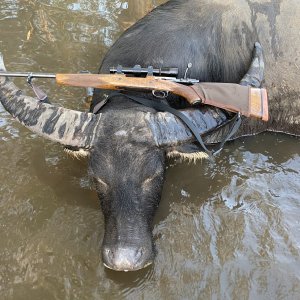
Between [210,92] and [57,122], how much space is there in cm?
134

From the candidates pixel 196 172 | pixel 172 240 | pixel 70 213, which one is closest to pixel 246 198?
pixel 196 172

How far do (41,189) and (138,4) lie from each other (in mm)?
4949

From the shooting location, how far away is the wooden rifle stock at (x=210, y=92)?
3.86m

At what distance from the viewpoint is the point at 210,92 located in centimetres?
393

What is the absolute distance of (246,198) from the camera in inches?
178

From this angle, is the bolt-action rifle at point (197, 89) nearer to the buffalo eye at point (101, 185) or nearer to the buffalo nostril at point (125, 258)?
the buffalo eye at point (101, 185)

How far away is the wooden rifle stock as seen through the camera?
3.86 meters

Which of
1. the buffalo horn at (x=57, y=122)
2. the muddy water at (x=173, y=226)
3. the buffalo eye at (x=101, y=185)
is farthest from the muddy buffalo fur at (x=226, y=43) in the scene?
the buffalo eye at (x=101, y=185)

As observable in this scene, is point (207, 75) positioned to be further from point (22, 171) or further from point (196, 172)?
point (22, 171)

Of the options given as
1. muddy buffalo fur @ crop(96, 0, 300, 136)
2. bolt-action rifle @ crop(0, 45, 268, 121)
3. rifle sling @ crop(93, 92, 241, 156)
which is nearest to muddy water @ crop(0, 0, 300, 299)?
muddy buffalo fur @ crop(96, 0, 300, 136)

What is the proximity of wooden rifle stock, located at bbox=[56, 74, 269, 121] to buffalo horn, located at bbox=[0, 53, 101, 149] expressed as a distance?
360mm

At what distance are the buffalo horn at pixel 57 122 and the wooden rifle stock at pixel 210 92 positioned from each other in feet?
1.18

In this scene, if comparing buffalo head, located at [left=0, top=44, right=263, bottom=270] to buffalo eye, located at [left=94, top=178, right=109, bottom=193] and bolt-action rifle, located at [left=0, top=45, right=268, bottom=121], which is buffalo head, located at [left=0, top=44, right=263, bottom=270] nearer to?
buffalo eye, located at [left=94, top=178, right=109, bottom=193]

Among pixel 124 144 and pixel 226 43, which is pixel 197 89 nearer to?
pixel 124 144
